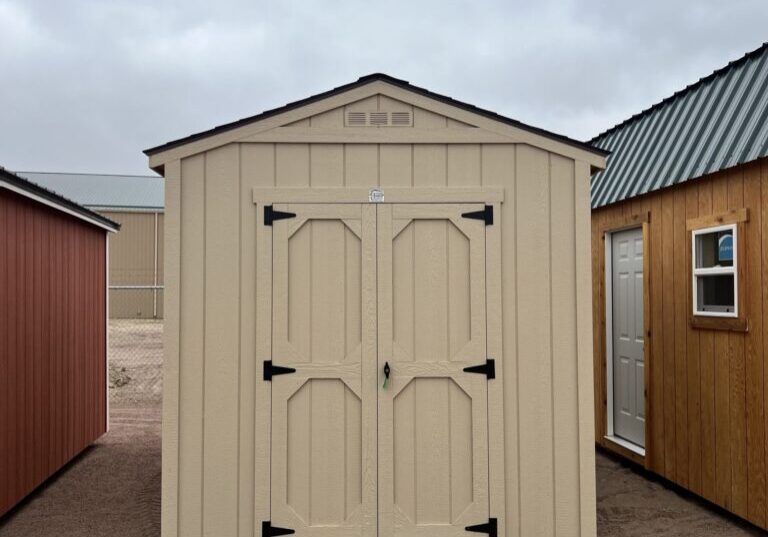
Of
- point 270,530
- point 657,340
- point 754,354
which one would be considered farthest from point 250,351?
point 657,340

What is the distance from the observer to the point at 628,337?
6.04m

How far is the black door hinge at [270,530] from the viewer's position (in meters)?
3.55

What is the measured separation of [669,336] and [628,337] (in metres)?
0.82

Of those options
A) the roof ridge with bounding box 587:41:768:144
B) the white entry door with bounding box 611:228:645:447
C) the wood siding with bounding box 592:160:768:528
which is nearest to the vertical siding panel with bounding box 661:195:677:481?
the wood siding with bounding box 592:160:768:528

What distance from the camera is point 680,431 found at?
199 inches

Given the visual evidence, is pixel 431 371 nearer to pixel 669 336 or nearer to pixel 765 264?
pixel 765 264

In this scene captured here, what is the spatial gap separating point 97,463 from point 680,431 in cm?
549

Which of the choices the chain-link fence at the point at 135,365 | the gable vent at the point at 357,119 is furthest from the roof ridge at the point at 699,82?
the chain-link fence at the point at 135,365

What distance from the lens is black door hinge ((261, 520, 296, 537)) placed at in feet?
11.7

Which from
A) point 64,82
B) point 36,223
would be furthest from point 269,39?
point 36,223

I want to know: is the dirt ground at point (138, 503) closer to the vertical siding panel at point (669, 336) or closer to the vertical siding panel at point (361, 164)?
the vertical siding panel at point (669, 336)

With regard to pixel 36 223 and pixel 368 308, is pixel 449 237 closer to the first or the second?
pixel 368 308

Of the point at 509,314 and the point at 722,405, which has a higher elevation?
the point at 509,314

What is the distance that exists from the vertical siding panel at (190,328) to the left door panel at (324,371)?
443 millimetres
